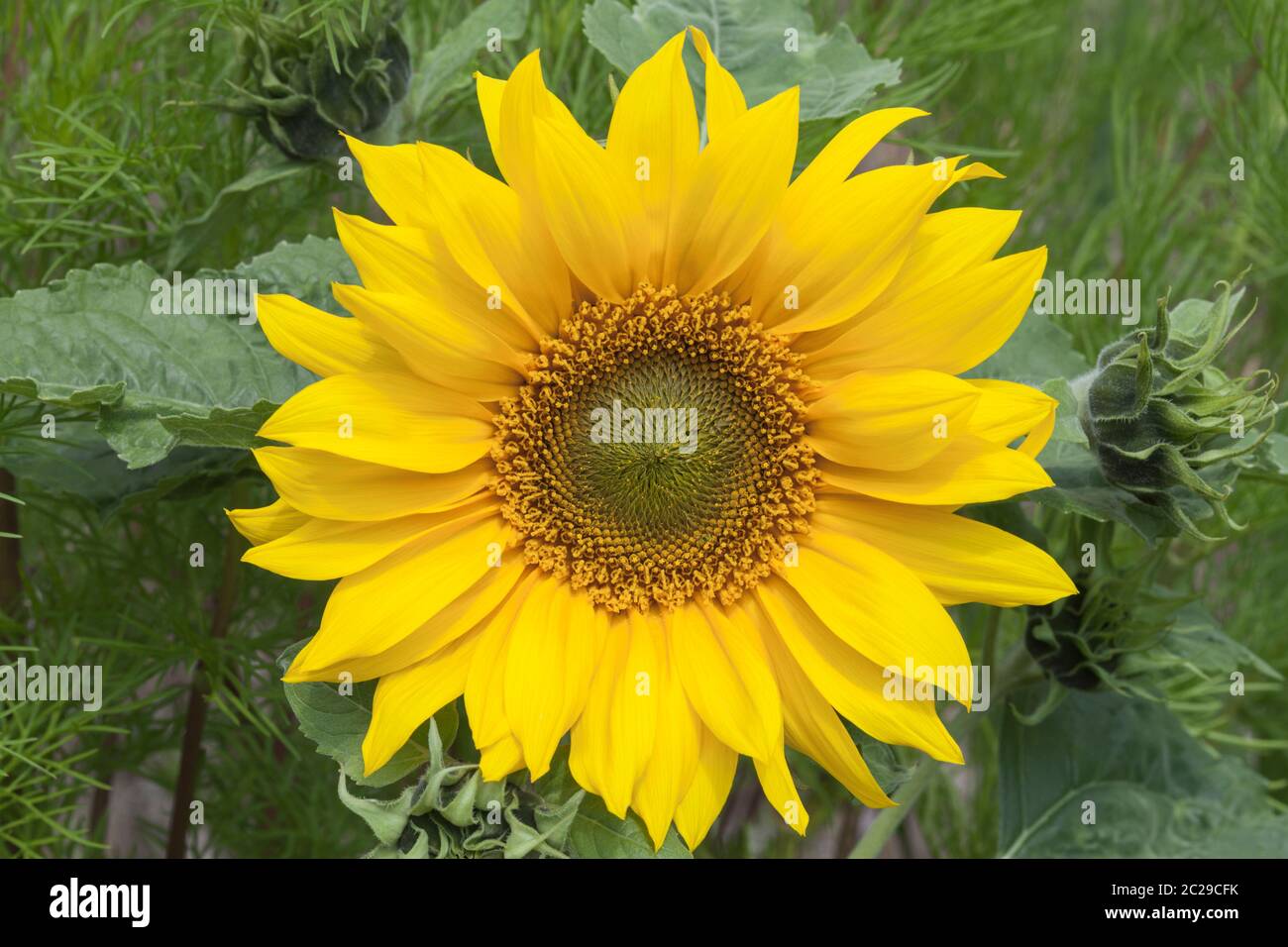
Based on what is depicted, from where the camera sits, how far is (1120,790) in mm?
897

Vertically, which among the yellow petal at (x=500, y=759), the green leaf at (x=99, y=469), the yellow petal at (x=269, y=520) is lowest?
the yellow petal at (x=500, y=759)

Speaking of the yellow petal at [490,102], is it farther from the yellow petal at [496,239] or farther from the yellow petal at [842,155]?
the yellow petal at [842,155]

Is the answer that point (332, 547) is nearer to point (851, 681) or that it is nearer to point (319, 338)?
point (319, 338)

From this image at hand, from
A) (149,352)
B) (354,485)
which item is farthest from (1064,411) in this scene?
(149,352)

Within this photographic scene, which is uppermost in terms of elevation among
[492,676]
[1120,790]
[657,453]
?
[657,453]

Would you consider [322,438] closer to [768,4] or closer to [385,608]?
[385,608]

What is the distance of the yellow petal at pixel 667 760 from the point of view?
65cm

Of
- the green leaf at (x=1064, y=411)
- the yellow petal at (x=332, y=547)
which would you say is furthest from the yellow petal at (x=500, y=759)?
the green leaf at (x=1064, y=411)

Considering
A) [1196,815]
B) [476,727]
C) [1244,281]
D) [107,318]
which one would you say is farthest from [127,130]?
[1244,281]

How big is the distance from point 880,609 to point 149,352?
0.43m

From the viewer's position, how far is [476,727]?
2.09ft

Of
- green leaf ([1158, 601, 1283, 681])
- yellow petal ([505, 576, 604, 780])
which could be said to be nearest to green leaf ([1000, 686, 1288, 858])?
green leaf ([1158, 601, 1283, 681])

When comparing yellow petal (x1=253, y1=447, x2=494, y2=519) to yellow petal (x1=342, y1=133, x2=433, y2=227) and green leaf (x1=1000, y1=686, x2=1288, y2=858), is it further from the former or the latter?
green leaf (x1=1000, y1=686, x2=1288, y2=858)

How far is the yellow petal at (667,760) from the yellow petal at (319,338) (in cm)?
22
